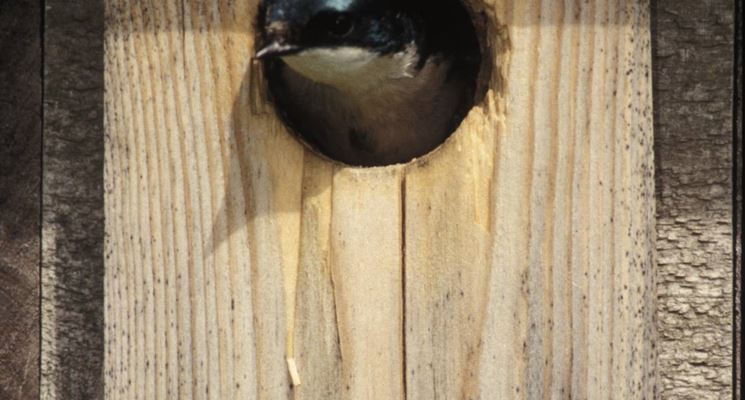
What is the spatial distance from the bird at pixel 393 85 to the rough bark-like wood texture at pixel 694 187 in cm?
29

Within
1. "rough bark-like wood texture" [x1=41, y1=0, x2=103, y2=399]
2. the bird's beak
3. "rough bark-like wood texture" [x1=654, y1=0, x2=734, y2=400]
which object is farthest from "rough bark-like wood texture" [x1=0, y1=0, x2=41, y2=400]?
"rough bark-like wood texture" [x1=654, y1=0, x2=734, y2=400]

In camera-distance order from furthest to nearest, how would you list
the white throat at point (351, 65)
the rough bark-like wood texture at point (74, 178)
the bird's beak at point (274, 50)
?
the rough bark-like wood texture at point (74, 178)
the white throat at point (351, 65)
the bird's beak at point (274, 50)

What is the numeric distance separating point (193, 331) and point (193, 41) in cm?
33

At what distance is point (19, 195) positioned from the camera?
6.89 ft

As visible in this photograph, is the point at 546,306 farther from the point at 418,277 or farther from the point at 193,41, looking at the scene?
the point at 193,41

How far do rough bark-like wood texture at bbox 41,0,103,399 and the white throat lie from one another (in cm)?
28

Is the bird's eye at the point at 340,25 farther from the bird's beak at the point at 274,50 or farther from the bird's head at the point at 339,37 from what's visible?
the bird's beak at the point at 274,50

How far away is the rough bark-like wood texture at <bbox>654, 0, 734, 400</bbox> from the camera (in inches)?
79.9

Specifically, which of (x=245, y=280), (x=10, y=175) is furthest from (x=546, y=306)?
(x=10, y=175)

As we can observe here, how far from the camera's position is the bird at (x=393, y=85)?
83.4 inches

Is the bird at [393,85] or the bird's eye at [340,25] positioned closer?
the bird's eye at [340,25]

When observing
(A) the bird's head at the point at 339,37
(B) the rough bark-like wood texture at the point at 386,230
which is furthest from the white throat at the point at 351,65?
(B) the rough bark-like wood texture at the point at 386,230

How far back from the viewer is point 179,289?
1763 mm

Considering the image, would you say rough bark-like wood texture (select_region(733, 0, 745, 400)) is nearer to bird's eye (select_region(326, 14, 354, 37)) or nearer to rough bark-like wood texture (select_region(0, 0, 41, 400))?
bird's eye (select_region(326, 14, 354, 37))
